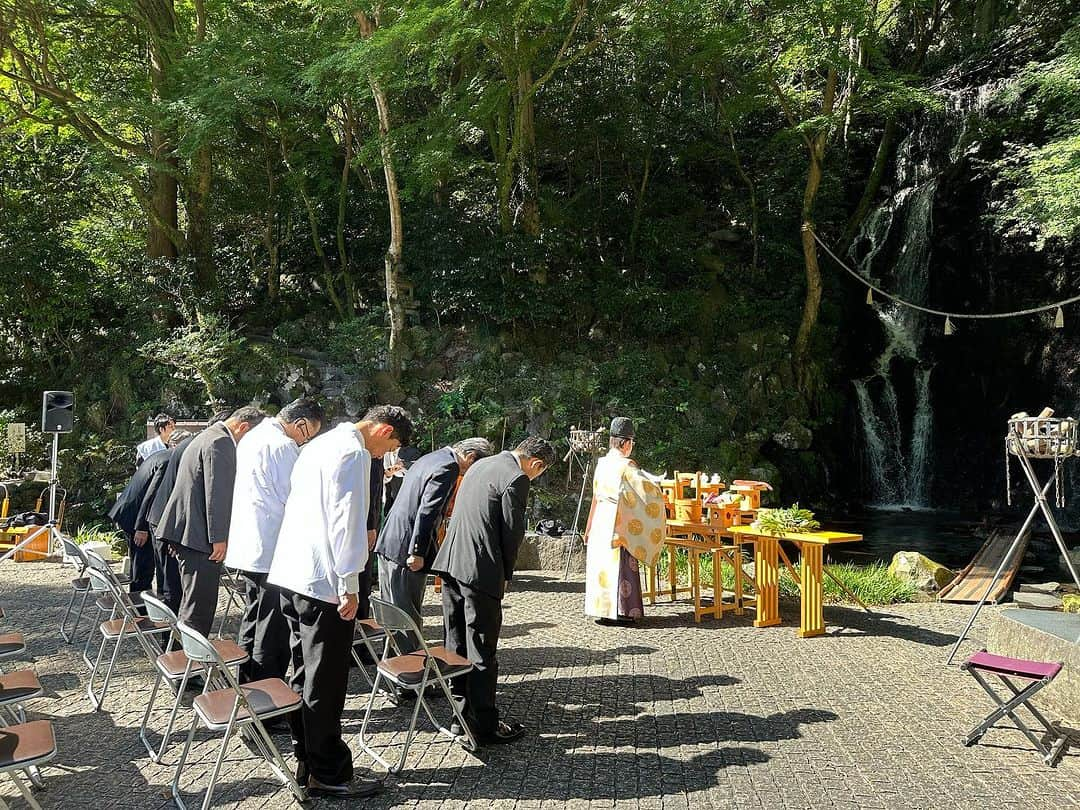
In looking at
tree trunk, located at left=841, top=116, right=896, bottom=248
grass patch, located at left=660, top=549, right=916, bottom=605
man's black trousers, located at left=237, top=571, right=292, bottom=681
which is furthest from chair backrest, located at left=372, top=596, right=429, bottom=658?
tree trunk, located at left=841, top=116, right=896, bottom=248

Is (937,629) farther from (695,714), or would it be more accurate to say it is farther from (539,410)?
(539,410)

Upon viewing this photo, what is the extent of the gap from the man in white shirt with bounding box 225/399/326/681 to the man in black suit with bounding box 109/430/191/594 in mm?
1960

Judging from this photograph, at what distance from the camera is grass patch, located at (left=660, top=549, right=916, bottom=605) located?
368 inches

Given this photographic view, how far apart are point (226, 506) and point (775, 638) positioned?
4905mm

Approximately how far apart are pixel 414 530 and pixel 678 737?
2116mm

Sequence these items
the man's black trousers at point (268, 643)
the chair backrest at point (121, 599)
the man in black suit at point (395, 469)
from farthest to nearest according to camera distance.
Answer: the man in black suit at point (395, 469) < the chair backrest at point (121, 599) < the man's black trousers at point (268, 643)

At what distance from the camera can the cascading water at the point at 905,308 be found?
64.5 feet

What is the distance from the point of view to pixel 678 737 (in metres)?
5.06

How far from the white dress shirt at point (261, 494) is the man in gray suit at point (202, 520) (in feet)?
1.33

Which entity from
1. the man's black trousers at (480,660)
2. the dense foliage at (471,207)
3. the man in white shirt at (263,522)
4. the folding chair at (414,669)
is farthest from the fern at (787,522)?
the dense foliage at (471,207)

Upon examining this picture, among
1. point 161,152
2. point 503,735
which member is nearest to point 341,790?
point 503,735

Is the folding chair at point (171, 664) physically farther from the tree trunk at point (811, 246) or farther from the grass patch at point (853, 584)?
the tree trunk at point (811, 246)

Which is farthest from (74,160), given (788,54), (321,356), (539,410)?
(788,54)

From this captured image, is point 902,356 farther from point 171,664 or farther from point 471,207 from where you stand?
point 171,664
